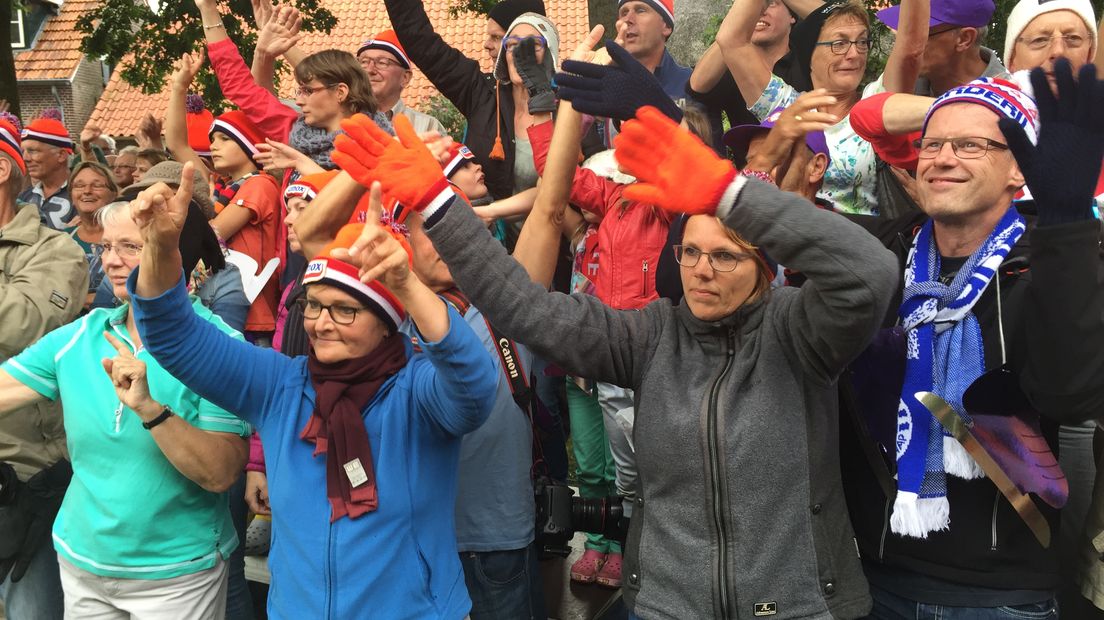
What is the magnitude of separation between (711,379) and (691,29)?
573 centimetres

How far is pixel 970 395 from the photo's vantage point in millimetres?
2330

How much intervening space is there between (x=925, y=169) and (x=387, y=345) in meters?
1.56

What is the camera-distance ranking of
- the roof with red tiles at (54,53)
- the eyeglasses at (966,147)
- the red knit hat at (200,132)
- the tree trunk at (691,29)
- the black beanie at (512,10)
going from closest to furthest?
the eyeglasses at (966,147) < the black beanie at (512,10) < the red knit hat at (200,132) < the tree trunk at (691,29) < the roof with red tiles at (54,53)

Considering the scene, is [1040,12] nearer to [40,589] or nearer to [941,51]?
[941,51]

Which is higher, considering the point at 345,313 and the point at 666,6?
the point at 666,6

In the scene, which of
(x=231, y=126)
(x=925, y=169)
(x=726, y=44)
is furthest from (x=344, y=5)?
(x=925, y=169)

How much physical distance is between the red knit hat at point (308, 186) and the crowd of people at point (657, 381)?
3 cm

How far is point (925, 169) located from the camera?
2535 mm

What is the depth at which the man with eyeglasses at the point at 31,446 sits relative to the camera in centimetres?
351

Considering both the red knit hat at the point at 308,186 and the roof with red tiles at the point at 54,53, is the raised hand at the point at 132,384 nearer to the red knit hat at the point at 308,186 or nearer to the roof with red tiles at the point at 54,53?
the red knit hat at the point at 308,186

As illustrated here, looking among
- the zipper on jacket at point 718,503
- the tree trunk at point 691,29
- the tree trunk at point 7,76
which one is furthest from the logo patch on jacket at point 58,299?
the tree trunk at point 7,76

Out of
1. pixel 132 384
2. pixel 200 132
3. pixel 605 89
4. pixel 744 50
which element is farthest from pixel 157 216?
pixel 200 132

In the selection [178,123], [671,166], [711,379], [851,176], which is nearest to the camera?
[671,166]

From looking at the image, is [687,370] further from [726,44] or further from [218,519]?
[726,44]
